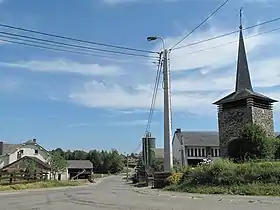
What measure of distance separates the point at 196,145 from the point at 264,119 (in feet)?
130

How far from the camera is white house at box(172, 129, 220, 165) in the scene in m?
97.3

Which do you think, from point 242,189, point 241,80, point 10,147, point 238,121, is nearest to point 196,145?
point 238,121

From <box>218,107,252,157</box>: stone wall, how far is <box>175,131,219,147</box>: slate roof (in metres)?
34.9

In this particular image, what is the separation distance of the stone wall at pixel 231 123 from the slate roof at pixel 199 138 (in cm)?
3490

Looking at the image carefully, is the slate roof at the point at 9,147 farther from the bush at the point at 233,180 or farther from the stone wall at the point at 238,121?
the bush at the point at 233,180

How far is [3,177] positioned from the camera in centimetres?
3909

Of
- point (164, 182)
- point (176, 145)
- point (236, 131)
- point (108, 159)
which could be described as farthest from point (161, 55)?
point (108, 159)

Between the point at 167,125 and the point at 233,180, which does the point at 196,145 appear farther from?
the point at 233,180

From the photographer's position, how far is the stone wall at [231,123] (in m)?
58.7

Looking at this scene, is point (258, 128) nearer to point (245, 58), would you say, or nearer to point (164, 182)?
point (245, 58)

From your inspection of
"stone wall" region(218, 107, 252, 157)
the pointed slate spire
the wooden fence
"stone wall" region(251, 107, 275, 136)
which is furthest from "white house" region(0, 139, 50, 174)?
Answer: "stone wall" region(251, 107, 275, 136)

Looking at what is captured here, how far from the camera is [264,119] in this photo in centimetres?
5994

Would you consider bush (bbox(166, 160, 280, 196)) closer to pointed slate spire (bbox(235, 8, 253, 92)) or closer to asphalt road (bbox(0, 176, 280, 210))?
→ asphalt road (bbox(0, 176, 280, 210))

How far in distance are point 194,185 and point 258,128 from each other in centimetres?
3390
